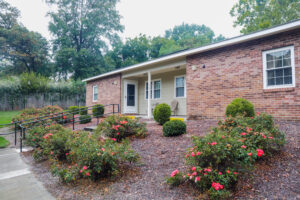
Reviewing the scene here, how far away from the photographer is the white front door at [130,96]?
39.9 ft

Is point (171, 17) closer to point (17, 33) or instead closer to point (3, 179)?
point (17, 33)

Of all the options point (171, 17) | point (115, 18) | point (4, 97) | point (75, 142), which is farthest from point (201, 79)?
point (171, 17)

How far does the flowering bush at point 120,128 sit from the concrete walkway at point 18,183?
1.97 meters

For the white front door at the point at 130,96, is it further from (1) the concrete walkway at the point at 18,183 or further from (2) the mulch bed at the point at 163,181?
(2) the mulch bed at the point at 163,181

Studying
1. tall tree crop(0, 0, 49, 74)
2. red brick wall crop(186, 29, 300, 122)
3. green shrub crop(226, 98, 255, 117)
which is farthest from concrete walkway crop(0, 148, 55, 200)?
tall tree crop(0, 0, 49, 74)

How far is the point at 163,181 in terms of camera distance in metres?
2.92

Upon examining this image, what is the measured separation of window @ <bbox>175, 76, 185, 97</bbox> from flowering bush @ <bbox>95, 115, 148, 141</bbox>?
16.0 ft

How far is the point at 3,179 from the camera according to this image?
3725 mm

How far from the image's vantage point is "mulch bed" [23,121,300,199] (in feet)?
7.86

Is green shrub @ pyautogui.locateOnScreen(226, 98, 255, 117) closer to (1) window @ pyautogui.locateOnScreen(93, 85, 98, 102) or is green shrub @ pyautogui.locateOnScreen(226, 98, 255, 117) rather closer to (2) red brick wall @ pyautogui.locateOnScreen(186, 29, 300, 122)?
(2) red brick wall @ pyautogui.locateOnScreen(186, 29, 300, 122)

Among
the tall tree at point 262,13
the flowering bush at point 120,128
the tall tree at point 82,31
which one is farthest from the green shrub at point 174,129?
the tall tree at point 82,31

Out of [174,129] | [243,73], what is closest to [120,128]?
[174,129]

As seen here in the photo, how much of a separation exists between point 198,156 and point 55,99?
680 inches

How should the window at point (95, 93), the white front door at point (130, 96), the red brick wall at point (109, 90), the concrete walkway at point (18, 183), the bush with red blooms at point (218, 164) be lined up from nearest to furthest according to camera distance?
1. the bush with red blooms at point (218, 164)
2. the concrete walkway at point (18, 183)
3. the white front door at point (130, 96)
4. the red brick wall at point (109, 90)
5. the window at point (95, 93)
